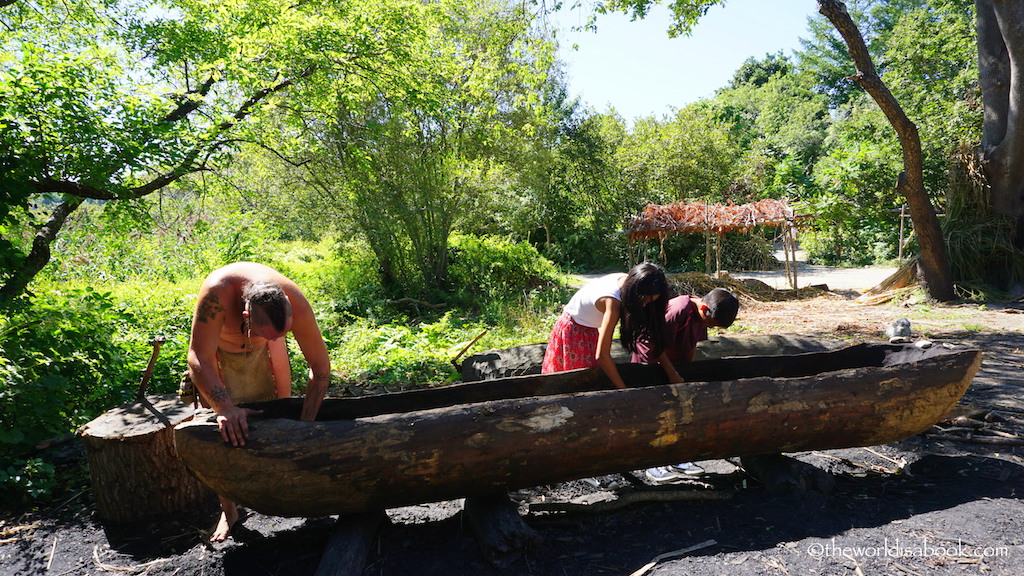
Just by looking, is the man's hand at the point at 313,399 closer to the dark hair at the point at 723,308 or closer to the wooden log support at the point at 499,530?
the wooden log support at the point at 499,530

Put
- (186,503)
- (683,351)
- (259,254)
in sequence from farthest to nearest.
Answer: (259,254)
(683,351)
(186,503)

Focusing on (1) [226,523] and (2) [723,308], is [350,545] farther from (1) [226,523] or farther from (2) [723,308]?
(2) [723,308]

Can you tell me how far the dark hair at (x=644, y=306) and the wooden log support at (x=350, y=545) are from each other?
167 centimetres

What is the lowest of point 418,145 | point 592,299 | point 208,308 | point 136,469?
point 136,469

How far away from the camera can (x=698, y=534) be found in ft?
8.58

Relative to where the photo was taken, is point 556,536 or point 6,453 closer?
point 556,536

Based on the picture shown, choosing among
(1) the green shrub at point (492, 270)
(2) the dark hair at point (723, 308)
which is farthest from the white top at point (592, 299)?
(1) the green shrub at point (492, 270)

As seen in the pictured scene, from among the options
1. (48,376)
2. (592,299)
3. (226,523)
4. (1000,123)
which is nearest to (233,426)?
(226,523)

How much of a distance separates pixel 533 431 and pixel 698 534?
3.13 ft

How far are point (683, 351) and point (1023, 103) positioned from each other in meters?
8.86

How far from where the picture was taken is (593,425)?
103 inches

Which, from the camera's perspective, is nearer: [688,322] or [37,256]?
[688,322]

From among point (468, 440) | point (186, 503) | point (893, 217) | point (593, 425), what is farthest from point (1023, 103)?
point (186, 503)

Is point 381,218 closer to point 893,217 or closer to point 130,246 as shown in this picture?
point 130,246
